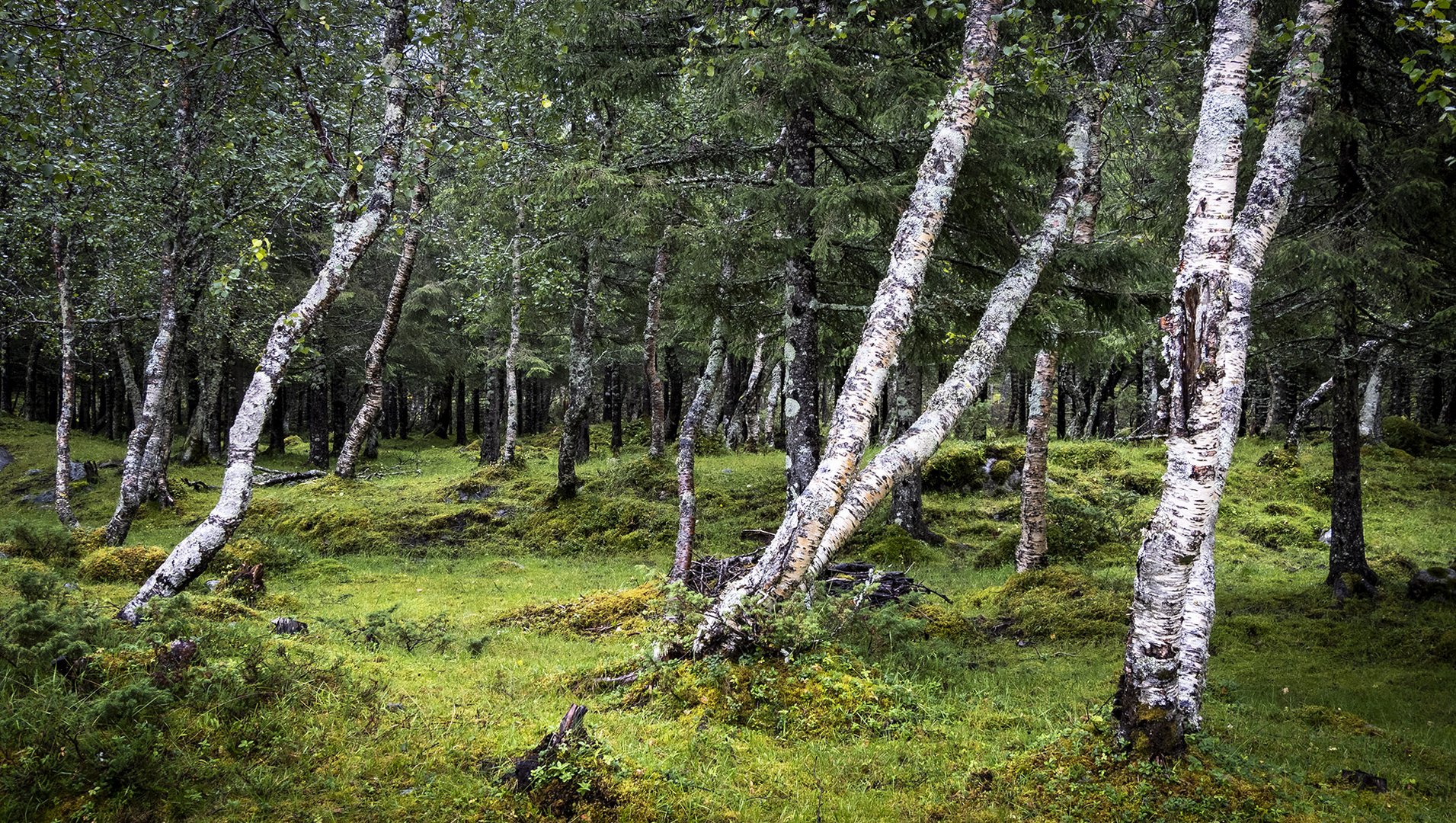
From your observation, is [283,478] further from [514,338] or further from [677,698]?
[677,698]

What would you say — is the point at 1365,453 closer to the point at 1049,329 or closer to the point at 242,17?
the point at 1049,329

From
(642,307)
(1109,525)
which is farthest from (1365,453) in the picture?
(642,307)

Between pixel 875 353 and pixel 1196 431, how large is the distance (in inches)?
103

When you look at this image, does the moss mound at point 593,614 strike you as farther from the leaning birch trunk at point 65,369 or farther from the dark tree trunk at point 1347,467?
the leaning birch trunk at point 65,369

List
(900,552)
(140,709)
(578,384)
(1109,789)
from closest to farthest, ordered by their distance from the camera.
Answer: (140,709), (1109,789), (900,552), (578,384)

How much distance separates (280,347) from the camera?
295 inches

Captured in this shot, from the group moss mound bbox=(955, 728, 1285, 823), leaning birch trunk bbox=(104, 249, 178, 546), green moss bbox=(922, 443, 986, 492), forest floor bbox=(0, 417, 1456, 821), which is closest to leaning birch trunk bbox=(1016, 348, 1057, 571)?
forest floor bbox=(0, 417, 1456, 821)

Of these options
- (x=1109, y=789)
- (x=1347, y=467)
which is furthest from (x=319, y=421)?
(x=1347, y=467)

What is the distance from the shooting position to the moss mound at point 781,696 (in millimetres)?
5816

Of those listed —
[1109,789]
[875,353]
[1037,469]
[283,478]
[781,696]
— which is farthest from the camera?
Result: [283,478]

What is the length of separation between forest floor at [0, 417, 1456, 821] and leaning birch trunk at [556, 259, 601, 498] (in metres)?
3.99

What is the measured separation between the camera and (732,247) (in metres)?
9.84

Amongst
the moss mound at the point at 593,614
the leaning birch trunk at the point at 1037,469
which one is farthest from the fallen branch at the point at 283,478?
the leaning birch trunk at the point at 1037,469

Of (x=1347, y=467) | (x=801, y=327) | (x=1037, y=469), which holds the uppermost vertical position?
(x=801, y=327)
